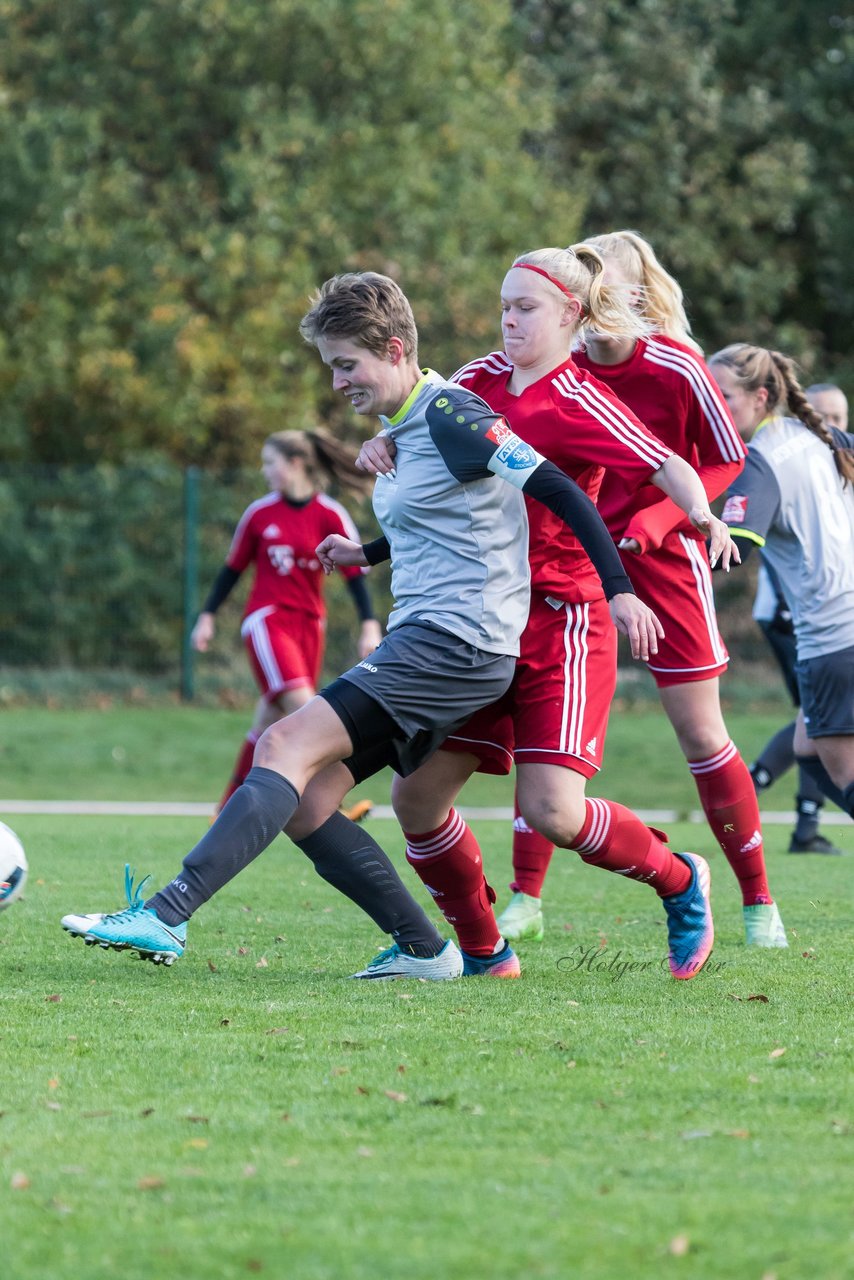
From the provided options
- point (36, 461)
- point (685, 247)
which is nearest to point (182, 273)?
point (36, 461)

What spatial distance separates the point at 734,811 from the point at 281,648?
5.33 m

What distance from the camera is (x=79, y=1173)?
3.09m

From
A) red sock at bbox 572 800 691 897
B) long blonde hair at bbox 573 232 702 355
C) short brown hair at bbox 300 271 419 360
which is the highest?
long blonde hair at bbox 573 232 702 355

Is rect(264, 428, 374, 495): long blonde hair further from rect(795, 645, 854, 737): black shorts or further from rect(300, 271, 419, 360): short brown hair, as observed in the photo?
rect(300, 271, 419, 360): short brown hair

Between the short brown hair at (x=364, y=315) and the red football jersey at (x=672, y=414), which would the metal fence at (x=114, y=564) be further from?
the short brown hair at (x=364, y=315)

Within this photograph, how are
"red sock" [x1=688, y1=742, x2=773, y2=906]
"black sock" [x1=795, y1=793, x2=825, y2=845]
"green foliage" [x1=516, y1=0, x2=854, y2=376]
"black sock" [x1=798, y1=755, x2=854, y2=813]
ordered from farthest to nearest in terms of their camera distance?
"green foliage" [x1=516, y1=0, x2=854, y2=376], "black sock" [x1=795, y1=793, x2=825, y2=845], "black sock" [x1=798, y1=755, x2=854, y2=813], "red sock" [x1=688, y1=742, x2=773, y2=906]

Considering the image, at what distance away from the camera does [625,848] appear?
5023mm

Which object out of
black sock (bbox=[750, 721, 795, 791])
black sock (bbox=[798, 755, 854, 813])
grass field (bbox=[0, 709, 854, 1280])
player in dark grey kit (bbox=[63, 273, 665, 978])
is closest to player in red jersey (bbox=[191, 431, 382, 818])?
black sock (bbox=[750, 721, 795, 791])

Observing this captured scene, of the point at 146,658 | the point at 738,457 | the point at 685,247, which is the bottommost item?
the point at 146,658

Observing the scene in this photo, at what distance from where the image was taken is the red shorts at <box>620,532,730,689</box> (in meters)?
5.65

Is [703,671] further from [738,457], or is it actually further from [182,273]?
[182,273]

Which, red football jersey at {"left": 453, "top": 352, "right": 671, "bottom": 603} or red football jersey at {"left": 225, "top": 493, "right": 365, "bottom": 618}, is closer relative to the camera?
red football jersey at {"left": 453, "top": 352, "right": 671, "bottom": 603}

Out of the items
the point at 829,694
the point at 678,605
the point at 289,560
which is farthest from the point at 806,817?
the point at 678,605

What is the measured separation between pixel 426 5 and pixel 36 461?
818 centimetres
